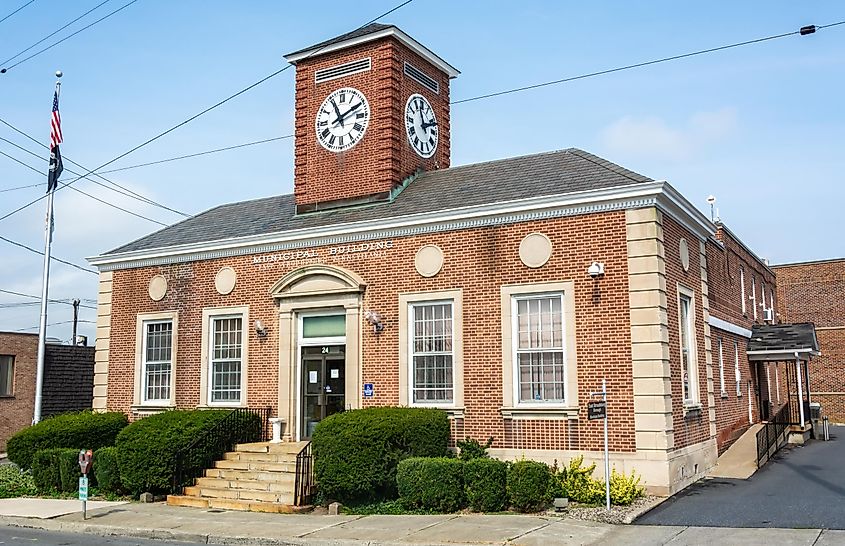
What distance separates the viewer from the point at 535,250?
54.3 feet

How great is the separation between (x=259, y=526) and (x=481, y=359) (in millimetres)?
5467

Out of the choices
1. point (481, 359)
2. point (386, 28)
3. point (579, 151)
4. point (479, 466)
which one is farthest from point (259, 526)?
point (386, 28)

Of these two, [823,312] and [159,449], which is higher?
[823,312]

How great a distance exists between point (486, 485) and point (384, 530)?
2097 mm

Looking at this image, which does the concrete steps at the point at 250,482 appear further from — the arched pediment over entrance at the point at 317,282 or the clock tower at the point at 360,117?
the clock tower at the point at 360,117

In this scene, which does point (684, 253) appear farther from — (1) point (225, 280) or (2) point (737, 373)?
(1) point (225, 280)

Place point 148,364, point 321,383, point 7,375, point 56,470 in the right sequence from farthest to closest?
point 7,375 < point 148,364 < point 321,383 < point 56,470

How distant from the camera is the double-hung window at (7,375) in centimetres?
2892

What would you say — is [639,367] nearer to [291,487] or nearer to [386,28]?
[291,487]

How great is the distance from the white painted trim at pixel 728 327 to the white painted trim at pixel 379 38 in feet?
33.0

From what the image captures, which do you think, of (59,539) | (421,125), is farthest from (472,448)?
(421,125)

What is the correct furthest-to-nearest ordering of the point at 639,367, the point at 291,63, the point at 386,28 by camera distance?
the point at 291,63
the point at 386,28
the point at 639,367

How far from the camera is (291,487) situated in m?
16.4

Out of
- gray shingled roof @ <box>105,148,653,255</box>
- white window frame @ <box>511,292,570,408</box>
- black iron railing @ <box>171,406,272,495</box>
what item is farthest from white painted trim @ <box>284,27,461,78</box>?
black iron railing @ <box>171,406,272,495</box>
